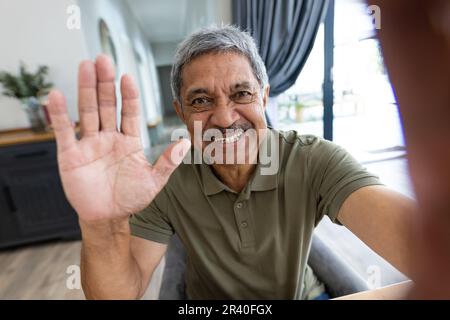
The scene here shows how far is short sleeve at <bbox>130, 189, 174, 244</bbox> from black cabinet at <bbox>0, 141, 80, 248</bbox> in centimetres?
149

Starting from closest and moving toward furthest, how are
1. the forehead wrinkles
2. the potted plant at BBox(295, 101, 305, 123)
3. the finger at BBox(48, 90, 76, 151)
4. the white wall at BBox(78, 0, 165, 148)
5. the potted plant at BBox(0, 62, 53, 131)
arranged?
the finger at BBox(48, 90, 76, 151) → the forehead wrinkles → the potted plant at BBox(0, 62, 53, 131) → the white wall at BBox(78, 0, 165, 148) → the potted plant at BBox(295, 101, 305, 123)

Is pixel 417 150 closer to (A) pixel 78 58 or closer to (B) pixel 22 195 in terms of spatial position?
(B) pixel 22 195

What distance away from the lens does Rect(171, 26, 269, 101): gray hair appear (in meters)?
0.75

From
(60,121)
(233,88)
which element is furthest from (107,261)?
(233,88)

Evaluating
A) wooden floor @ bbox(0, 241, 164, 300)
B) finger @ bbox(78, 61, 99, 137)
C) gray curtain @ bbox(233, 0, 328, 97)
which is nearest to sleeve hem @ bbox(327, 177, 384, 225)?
finger @ bbox(78, 61, 99, 137)

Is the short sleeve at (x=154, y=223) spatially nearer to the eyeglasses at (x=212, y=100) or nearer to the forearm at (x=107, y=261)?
the forearm at (x=107, y=261)

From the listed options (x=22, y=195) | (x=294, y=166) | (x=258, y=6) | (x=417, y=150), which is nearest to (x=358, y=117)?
(x=258, y=6)

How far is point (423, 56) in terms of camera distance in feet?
0.48

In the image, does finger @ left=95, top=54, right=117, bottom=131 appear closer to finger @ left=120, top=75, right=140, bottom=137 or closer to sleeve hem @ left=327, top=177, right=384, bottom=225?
finger @ left=120, top=75, right=140, bottom=137

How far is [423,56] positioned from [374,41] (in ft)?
0.10

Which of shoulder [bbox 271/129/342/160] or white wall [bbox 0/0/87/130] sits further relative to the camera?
white wall [bbox 0/0/87/130]

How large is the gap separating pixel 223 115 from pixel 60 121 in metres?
0.44

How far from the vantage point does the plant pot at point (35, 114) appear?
208 cm

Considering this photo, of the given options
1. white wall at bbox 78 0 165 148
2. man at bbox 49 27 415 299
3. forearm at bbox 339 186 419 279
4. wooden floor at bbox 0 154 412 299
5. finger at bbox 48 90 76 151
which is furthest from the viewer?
white wall at bbox 78 0 165 148
